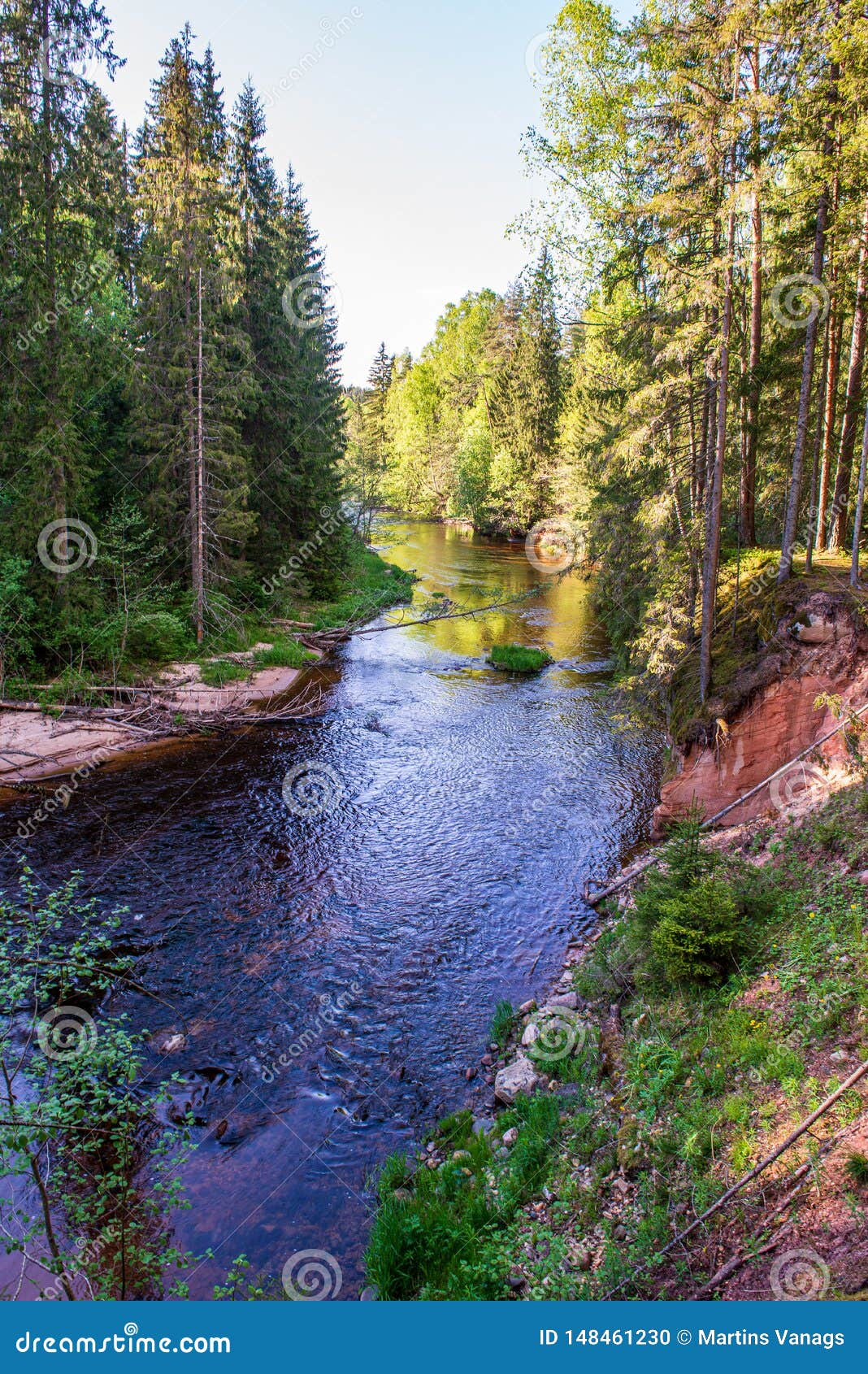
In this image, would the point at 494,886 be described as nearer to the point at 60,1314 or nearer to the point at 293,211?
the point at 60,1314

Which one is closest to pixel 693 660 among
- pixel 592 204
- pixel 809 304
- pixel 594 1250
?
pixel 809 304

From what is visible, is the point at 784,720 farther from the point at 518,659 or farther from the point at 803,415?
the point at 518,659

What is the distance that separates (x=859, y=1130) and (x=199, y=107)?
26.8 meters

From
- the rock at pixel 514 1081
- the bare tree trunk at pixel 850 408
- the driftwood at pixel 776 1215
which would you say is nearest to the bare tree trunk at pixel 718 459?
the bare tree trunk at pixel 850 408

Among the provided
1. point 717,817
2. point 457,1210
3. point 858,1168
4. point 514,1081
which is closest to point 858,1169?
point 858,1168

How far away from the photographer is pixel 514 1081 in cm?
724

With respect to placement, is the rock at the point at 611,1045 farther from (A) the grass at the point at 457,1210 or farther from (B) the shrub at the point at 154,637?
(B) the shrub at the point at 154,637

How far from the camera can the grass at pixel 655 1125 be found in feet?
15.8

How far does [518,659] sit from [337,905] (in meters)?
14.5

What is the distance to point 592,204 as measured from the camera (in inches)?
738

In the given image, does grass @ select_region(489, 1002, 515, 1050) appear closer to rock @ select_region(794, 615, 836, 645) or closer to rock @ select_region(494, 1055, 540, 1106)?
rock @ select_region(494, 1055, 540, 1106)

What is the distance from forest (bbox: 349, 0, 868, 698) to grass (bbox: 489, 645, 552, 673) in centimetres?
307

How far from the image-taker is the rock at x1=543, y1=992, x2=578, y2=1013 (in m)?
8.29

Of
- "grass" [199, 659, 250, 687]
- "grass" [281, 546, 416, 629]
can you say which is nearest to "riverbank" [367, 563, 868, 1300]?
"grass" [199, 659, 250, 687]
